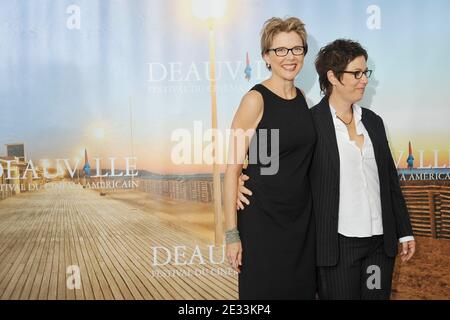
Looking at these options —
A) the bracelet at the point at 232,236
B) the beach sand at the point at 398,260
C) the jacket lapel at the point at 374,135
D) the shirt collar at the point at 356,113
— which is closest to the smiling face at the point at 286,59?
the shirt collar at the point at 356,113

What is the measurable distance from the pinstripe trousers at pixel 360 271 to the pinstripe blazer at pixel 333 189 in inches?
1.3

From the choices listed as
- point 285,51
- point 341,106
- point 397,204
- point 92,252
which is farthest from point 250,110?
point 92,252

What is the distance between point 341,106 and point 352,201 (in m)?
0.40

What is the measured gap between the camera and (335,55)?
1926 mm

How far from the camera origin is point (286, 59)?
6.05ft

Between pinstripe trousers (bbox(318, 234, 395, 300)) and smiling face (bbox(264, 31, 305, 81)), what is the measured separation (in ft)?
2.16

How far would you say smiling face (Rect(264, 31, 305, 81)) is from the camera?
6.06 feet

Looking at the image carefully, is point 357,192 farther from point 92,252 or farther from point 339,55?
point 92,252

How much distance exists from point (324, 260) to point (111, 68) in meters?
1.71

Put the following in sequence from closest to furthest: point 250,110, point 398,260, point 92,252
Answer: point 250,110 → point 92,252 → point 398,260

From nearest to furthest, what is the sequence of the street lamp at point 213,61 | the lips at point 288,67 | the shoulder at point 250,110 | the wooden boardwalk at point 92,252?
the shoulder at point 250,110, the lips at point 288,67, the wooden boardwalk at point 92,252, the street lamp at point 213,61

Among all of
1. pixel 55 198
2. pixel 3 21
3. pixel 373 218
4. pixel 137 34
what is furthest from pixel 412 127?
pixel 3 21

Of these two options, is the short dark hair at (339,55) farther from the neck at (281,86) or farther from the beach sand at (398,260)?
the beach sand at (398,260)

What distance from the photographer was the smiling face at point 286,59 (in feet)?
6.06
